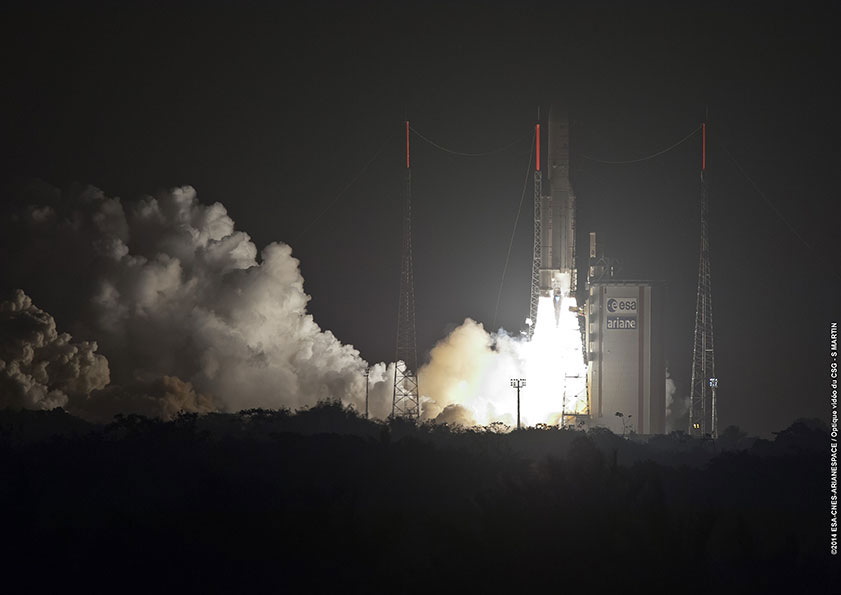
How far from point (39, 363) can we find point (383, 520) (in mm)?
31178

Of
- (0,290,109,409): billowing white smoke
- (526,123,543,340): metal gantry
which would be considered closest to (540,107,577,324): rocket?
(526,123,543,340): metal gantry

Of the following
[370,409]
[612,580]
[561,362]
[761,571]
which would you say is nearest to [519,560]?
[612,580]

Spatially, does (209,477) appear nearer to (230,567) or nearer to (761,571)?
(230,567)

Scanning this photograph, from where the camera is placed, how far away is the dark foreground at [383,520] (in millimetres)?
27881

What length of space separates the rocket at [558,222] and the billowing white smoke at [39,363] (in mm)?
20434

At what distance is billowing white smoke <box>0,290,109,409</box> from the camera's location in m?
57.3

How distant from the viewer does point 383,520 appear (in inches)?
1230

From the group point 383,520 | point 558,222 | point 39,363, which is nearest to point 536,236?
point 558,222

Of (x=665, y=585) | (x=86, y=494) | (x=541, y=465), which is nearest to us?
(x=665, y=585)

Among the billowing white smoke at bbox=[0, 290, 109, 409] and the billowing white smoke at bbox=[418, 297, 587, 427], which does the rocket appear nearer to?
the billowing white smoke at bbox=[418, 297, 587, 427]

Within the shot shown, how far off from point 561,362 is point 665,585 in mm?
37011

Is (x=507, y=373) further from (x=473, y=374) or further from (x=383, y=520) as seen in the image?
(x=383, y=520)

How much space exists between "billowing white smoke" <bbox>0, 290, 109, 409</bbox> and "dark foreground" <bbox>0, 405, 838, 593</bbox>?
45.0 ft

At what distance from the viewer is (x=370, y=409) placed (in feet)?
231
